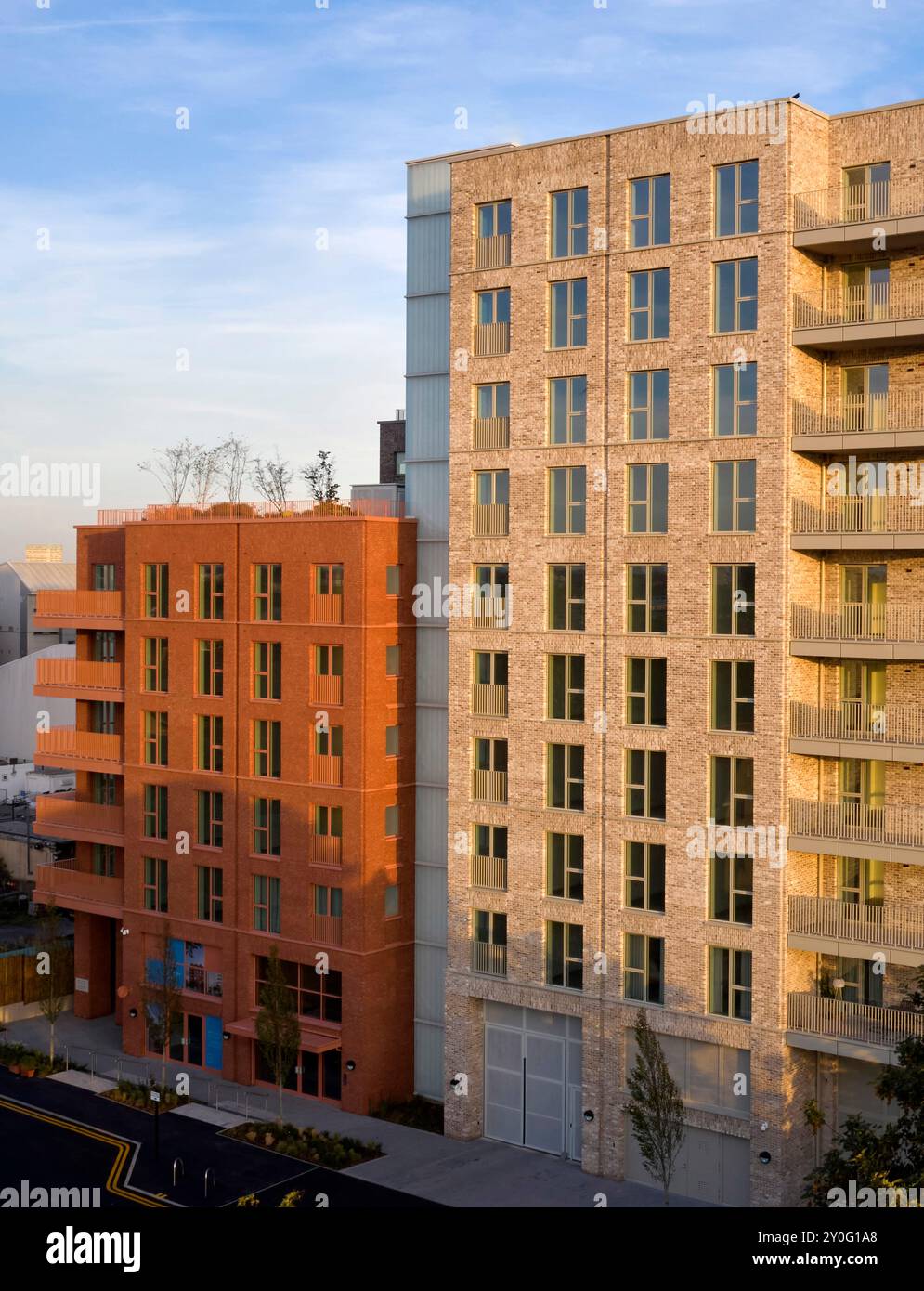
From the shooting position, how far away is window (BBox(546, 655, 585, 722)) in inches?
1383

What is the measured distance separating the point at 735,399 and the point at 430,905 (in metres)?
16.9

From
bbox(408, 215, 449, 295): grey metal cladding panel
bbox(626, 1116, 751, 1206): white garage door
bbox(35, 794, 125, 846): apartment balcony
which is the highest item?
bbox(408, 215, 449, 295): grey metal cladding panel

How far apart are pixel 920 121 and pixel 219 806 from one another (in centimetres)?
2704

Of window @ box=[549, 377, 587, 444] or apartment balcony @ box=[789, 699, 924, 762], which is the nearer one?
apartment balcony @ box=[789, 699, 924, 762]

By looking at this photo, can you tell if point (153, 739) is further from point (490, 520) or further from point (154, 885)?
point (490, 520)

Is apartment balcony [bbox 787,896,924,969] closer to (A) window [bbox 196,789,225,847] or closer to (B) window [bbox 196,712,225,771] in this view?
(A) window [bbox 196,789,225,847]

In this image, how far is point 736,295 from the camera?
3216cm

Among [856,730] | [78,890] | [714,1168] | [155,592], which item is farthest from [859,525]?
[78,890]

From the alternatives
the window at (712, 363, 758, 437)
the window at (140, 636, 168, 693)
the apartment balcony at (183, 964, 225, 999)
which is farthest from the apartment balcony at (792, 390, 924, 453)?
the apartment balcony at (183, 964, 225, 999)

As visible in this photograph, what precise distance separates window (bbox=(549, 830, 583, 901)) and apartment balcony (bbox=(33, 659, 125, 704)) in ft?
56.7

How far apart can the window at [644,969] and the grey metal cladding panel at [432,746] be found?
834 cm

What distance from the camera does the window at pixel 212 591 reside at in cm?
4303

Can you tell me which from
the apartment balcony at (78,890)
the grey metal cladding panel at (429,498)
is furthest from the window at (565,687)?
the apartment balcony at (78,890)
